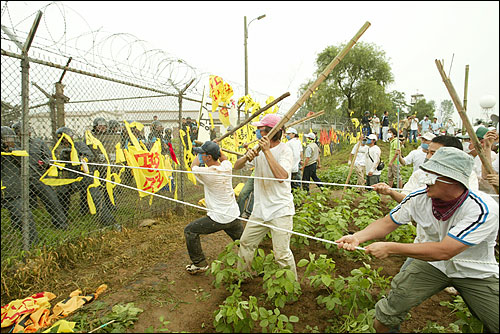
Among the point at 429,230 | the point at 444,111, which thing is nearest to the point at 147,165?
the point at 429,230

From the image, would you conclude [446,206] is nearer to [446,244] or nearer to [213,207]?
[446,244]

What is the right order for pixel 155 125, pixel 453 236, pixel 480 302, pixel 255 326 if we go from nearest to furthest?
pixel 453 236, pixel 480 302, pixel 255 326, pixel 155 125

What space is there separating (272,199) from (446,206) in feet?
5.12

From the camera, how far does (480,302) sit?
2053 mm

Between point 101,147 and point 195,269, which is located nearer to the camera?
point 195,269

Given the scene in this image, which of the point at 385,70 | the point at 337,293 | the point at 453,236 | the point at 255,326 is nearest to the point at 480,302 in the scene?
the point at 453,236

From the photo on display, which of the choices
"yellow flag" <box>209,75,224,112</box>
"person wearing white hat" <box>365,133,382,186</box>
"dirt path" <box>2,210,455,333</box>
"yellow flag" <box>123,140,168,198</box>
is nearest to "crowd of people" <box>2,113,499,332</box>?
"dirt path" <box>2,210,455,333</box>

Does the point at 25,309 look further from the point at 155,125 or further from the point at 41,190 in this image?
the point at 155,125

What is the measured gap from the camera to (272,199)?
123 inches

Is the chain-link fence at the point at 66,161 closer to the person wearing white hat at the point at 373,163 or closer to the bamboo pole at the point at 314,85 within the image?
the bamboo pole at the point at 314,85

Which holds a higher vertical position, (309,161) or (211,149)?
(211,149)

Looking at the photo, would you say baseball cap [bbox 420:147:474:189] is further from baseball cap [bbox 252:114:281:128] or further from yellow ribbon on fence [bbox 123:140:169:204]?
yellow ribbon on fence [bbox 123:140:169:204]

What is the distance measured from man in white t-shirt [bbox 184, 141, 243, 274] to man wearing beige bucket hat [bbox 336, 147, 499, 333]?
1.63 metres

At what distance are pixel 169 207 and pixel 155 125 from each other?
1.73 m
